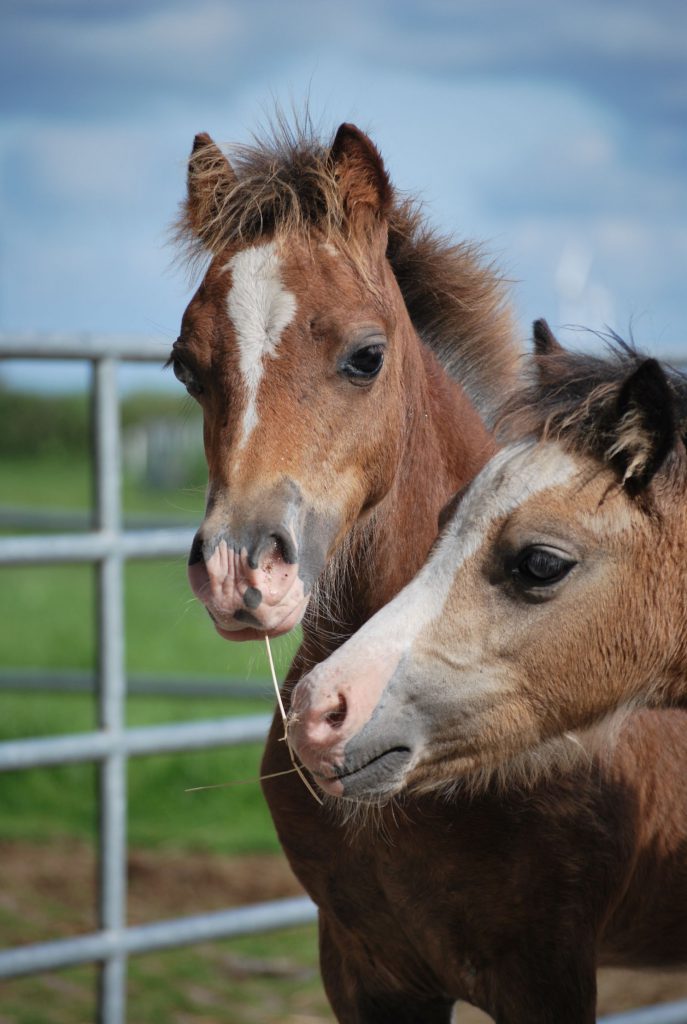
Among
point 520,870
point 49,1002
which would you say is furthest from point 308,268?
point 49,1002

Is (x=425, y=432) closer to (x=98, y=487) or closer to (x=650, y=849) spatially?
(x=650, y=849)

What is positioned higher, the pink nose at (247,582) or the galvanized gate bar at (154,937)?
the pink nose at (247,582)

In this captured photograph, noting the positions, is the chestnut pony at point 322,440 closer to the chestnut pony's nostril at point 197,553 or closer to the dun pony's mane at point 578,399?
the chestnut pony's nostril at point 197,553

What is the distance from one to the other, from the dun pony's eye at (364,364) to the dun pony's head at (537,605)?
0.40 meters

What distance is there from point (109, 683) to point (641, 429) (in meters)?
2.17

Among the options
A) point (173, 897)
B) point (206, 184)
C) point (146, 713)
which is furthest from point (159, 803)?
point (206, 184)

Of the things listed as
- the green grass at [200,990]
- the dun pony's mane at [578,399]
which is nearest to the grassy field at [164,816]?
the green grass at [200,990]

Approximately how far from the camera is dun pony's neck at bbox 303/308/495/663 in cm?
239

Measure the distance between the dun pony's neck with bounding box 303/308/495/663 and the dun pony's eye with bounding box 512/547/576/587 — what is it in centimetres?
44

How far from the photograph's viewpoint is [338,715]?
6.14 feet

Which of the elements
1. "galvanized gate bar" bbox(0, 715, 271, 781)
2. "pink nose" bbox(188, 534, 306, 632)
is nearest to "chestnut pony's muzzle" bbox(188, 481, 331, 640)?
"pink nose" bbox(188, 534, 306, 632)

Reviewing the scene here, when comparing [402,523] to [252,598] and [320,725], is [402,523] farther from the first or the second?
[320,725]

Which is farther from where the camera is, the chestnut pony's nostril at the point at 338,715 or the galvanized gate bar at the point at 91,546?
the galvanized gate bar at the point at 91,546

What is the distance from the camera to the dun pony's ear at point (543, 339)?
239 cm
